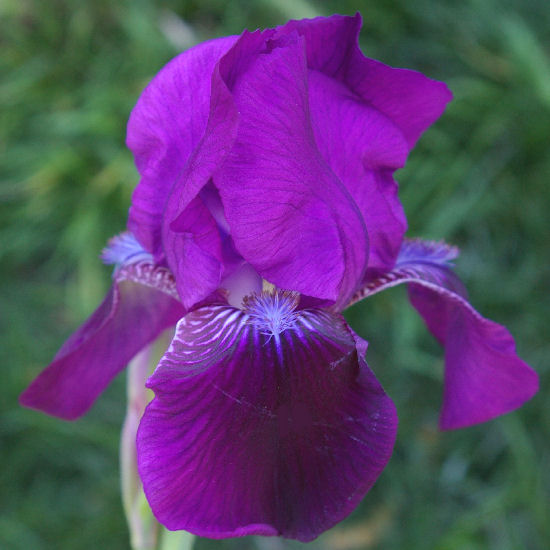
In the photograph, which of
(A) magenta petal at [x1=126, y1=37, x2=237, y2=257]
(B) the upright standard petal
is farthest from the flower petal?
(B) the upright standard petal

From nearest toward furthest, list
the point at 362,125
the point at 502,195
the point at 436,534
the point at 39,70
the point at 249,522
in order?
the point at 249,522
the point at 362,125
the point at 436,534
the point at 502,195
the point at 39,70

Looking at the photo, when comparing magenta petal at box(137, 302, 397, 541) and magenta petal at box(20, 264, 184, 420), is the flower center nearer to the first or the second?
magenta petal at box(137, 302, 397, 541)

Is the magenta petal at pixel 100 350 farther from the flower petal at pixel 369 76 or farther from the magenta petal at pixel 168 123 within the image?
the flower petal at pixel 369 76

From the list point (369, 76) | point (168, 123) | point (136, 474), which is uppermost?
point (369, 76)

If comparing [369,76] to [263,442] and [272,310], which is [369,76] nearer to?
[272,310]

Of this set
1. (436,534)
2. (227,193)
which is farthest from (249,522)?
(436,534)

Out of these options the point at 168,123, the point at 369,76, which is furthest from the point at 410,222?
the point at 168,123

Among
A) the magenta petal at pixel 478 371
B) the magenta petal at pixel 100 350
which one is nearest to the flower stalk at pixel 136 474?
the magenta petal at pixel 100 350

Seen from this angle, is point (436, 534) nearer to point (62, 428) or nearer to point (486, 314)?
point (486, 314)
